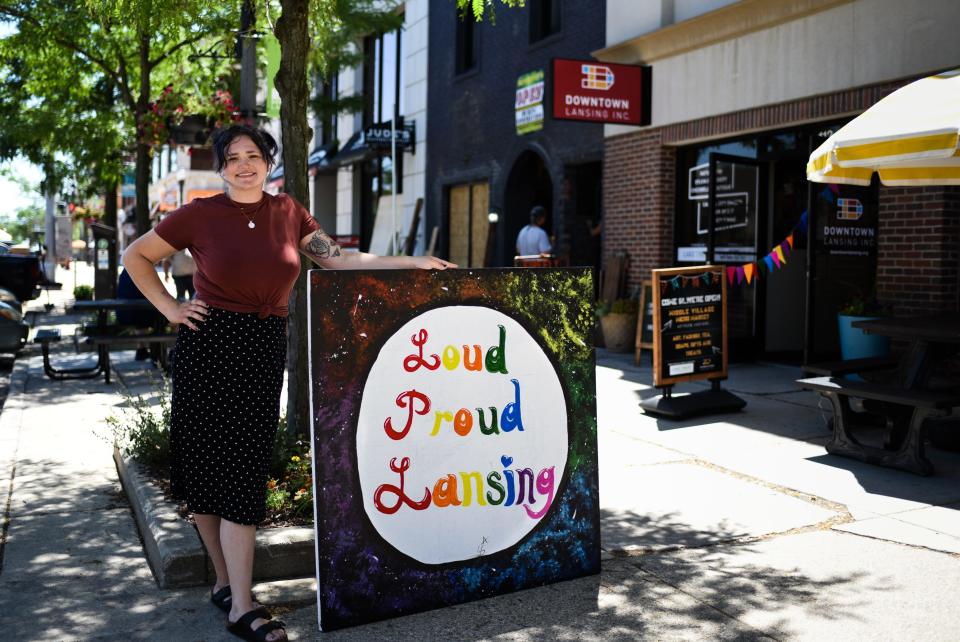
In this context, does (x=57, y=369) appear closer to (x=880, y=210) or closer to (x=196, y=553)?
(x=196, y=553)

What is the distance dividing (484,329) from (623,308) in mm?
8740

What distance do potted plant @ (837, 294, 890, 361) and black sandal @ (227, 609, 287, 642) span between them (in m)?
6.62

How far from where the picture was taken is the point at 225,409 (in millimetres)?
3631

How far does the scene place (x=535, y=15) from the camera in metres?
15.4

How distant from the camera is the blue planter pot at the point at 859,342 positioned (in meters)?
8.81

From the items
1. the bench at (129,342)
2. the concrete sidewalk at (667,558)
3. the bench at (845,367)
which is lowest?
the concrete sidewalk at (667,558)

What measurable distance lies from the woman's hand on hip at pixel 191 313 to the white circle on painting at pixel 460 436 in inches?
25.7

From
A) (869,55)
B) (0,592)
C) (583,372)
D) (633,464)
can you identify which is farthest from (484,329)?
(869,55)

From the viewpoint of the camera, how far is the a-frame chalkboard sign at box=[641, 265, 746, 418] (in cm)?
773

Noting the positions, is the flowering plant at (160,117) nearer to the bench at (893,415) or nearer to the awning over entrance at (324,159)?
the awning over entrance at (324,159)

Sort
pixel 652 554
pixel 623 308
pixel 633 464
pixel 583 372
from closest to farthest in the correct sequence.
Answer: pixel 583 372, pixel 652 554, pixel 633 464, pixel 623 308

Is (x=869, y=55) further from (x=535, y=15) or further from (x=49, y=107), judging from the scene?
(x=49, y=107)

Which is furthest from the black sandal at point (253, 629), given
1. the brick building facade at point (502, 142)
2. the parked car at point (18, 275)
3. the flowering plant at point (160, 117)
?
the parked car at point (18, 275)

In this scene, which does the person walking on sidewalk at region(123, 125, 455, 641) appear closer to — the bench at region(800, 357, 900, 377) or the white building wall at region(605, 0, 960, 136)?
the bench at region(800, 357, 900, 377)
